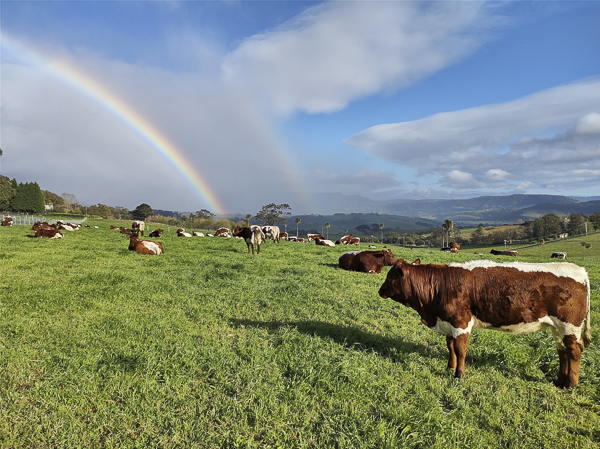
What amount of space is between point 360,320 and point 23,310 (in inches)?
311

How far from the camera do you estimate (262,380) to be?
14.6 feet

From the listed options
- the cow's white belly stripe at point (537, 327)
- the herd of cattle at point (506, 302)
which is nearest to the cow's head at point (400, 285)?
the herd of cattle at point (506, 302)

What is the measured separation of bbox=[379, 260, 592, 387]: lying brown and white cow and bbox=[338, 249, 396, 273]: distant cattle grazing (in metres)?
9.38

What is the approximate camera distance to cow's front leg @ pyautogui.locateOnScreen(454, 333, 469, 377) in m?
4.82

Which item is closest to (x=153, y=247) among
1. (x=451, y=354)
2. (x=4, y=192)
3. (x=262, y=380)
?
(x=262, y=380)

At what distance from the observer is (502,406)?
4.15 m

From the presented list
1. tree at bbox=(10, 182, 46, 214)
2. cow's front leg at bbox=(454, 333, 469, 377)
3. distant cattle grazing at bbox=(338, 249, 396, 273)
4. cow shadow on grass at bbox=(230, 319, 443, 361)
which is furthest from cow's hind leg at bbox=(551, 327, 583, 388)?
tree at bbox=(10, 182, 46, 214)

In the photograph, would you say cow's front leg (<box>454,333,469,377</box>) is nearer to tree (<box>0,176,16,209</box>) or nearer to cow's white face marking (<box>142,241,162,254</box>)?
cow's white face marking (<box>142,241,162,254</box>)

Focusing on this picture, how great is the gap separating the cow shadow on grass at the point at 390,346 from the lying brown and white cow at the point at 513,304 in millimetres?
524

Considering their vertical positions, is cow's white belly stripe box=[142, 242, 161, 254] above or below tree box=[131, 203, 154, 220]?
below

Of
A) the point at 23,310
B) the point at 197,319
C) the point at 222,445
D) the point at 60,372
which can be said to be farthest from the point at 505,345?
the point at 23,310

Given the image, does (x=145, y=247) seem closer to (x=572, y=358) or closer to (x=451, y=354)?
(x=451, y=354)

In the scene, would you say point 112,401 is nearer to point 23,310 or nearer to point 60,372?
point 60,372

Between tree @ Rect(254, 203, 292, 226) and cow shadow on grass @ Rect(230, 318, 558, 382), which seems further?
tree @ Rect(254, 203, 292, 226)
